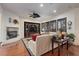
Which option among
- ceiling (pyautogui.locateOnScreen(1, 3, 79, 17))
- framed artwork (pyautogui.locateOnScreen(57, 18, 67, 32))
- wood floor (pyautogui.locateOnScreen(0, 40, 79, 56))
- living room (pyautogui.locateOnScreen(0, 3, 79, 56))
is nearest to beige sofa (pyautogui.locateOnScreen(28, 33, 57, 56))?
living room (pyautogui.locateOnScreen(0, 3, 79, 56))

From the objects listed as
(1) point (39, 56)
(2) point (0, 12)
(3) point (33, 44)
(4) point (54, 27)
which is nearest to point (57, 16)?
(4) point (54, 27)

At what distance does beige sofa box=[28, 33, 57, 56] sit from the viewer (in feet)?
6.97

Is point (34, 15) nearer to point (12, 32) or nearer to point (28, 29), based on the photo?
point (28, 29)

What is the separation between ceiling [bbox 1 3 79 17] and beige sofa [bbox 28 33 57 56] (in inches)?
21.4

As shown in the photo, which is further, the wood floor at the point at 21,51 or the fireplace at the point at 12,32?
the fireplace at the point at 12,32

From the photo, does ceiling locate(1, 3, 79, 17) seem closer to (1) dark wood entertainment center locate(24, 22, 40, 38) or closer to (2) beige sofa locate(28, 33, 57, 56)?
(1) dark wood entertainment center locate(24, 22, 40, 38)

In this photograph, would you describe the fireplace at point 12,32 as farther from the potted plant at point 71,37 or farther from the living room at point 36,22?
the potted plant at point 71,37

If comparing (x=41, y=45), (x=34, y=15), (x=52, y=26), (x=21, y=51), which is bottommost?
(x=21, y=51)

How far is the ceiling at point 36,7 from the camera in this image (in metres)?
2.06

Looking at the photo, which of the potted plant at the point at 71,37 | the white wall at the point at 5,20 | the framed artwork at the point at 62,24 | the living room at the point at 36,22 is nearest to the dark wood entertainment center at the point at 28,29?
the living room at the point at 36,22

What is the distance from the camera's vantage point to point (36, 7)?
6.91 ft

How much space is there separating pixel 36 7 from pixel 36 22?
324mm

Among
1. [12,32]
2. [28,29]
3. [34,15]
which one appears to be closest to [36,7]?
[34,15]

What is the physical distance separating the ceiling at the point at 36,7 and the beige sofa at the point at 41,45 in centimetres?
54
